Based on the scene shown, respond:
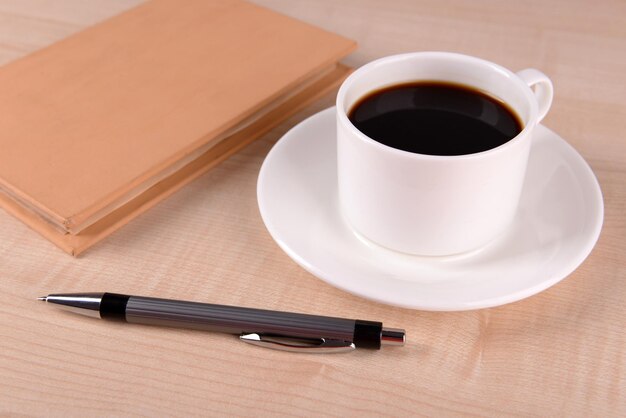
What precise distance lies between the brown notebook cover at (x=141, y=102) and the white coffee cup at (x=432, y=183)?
0.19 meters

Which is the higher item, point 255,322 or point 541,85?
point 541,85

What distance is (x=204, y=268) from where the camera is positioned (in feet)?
2.35

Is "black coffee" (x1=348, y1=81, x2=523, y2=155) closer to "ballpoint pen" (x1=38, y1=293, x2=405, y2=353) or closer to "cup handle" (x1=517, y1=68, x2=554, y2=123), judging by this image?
"cup handle" (x1=517, y1=68, x2=554, y2=123)

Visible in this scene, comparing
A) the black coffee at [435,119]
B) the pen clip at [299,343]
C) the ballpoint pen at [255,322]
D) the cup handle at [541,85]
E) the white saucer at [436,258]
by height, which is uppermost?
the cup handle at [541,85]

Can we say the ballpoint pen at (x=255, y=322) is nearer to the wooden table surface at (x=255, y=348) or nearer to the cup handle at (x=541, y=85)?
the wooden table surface at (x=255, y=348)

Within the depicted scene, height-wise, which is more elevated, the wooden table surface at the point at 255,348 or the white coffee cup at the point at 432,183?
the white coffee cup at the point at 432,183

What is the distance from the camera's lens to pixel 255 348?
64cm

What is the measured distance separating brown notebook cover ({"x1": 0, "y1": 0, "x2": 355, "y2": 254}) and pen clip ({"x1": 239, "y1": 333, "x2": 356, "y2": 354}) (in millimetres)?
203

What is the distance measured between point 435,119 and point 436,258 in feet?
0.43

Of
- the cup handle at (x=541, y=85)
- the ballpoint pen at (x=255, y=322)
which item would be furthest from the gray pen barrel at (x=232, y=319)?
the cup handle at (x=541, y=85)

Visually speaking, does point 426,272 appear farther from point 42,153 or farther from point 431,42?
point 431,42

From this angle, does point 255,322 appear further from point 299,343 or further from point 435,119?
point 435,119

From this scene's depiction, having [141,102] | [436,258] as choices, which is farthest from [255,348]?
[141,102]

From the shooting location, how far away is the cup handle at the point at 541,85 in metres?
0.74
